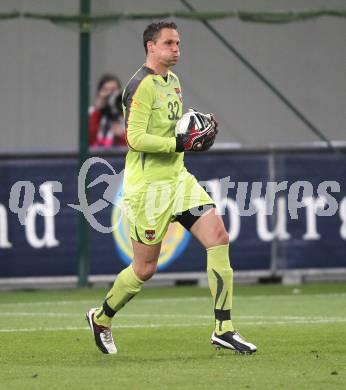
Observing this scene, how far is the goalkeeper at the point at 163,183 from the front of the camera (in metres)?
10.4

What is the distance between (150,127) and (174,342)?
1.81 metres

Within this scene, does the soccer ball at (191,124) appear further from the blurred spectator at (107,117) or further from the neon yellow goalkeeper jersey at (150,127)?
the blurred spectator at (107,117)

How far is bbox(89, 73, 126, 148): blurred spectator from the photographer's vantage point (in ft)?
59.9

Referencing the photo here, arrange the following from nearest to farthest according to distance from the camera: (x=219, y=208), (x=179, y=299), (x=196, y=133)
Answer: (x=196, y=133) → (x=179, y=299) → (x=219, y=208)

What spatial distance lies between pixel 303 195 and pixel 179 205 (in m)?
6.97

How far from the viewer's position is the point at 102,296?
1603 cm

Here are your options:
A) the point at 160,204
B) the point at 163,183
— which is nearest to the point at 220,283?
the point at 160,204

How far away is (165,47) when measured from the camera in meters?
10.4

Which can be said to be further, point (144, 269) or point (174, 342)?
point (174, 342)

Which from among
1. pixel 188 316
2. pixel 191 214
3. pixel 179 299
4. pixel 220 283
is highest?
pixel 191 214

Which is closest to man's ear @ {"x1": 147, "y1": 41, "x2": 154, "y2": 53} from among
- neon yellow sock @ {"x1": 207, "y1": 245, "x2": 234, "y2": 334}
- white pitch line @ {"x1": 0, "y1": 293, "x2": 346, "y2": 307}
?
neon yellow sock @ {"x1": 207, "y1": 245, "x2": 234, "y2": 334}

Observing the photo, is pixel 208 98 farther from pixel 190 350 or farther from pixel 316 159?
Result: pixel 190 350

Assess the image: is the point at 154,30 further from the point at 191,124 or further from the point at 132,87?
the point at 191,124

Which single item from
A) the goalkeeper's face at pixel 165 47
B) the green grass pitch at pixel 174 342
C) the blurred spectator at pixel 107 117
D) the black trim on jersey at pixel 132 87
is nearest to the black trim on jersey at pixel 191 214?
the black trim on jersey at pixel 132 87
